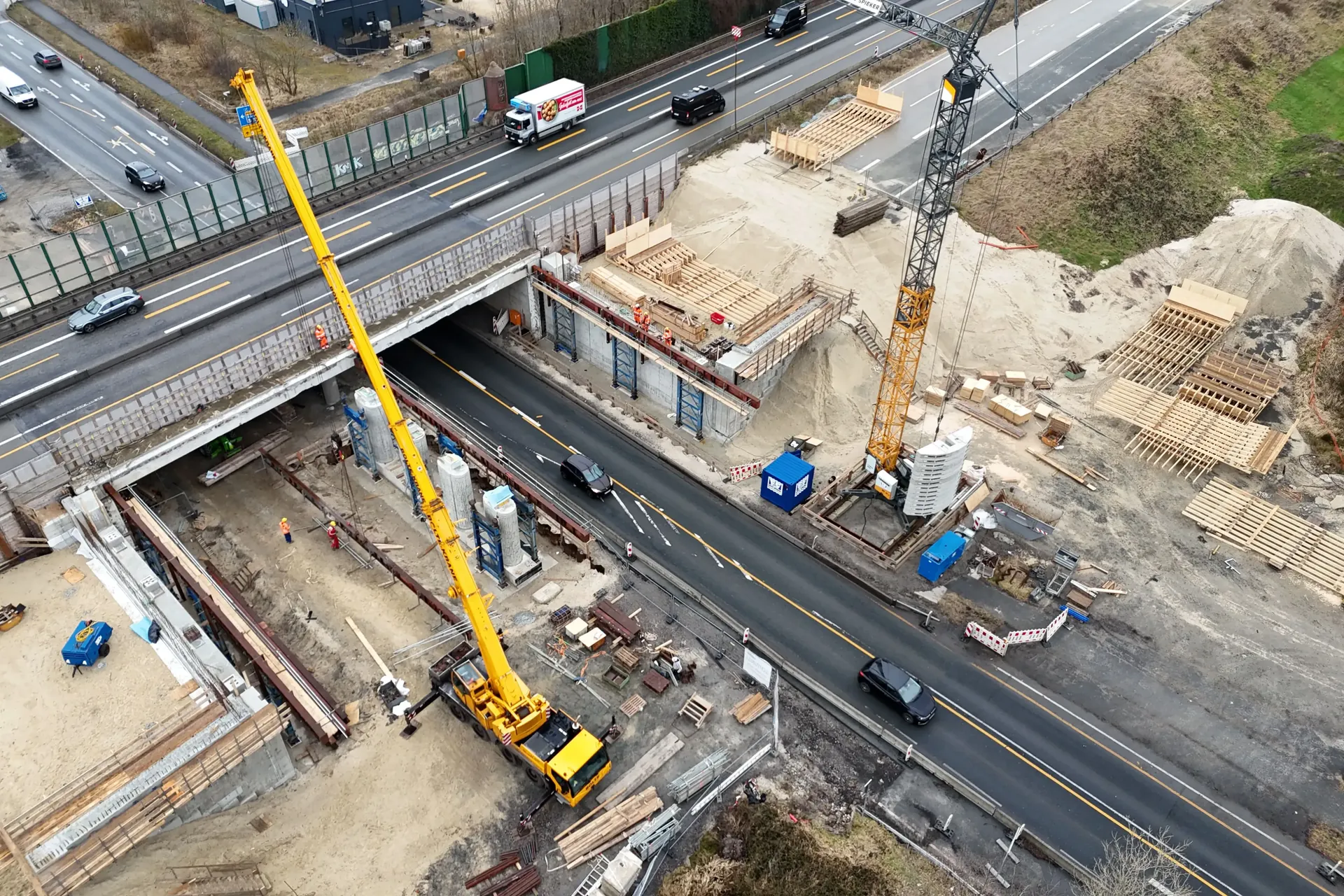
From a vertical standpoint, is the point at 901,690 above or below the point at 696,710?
above

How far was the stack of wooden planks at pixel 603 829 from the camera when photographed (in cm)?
3378

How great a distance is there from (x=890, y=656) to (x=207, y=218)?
48639 mm

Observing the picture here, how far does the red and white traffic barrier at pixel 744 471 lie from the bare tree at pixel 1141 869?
24.1 metres

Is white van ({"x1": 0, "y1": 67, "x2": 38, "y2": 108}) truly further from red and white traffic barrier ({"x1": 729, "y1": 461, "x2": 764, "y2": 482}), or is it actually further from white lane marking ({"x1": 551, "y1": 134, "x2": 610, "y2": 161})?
red and white traffic barrier ({"x1": 729, "y1": 461, "x2": 764, "y2": 482})

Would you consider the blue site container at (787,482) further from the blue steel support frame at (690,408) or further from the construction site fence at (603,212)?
the construction site fence at (603,212)

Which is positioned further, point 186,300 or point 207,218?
point 207,218

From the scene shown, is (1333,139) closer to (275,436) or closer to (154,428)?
(275,436)

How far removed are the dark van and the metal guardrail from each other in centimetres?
3509

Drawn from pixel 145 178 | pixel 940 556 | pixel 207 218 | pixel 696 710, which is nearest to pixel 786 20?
pixel 207 218

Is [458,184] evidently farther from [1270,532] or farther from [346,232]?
[1270,532]

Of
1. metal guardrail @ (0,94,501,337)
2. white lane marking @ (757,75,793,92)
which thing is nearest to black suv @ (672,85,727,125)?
white lane marking @ (757,75,793,92)

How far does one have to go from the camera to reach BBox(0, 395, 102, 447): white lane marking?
44.1 meters

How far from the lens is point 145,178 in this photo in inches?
2630

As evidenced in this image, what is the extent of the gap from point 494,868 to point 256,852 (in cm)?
874
